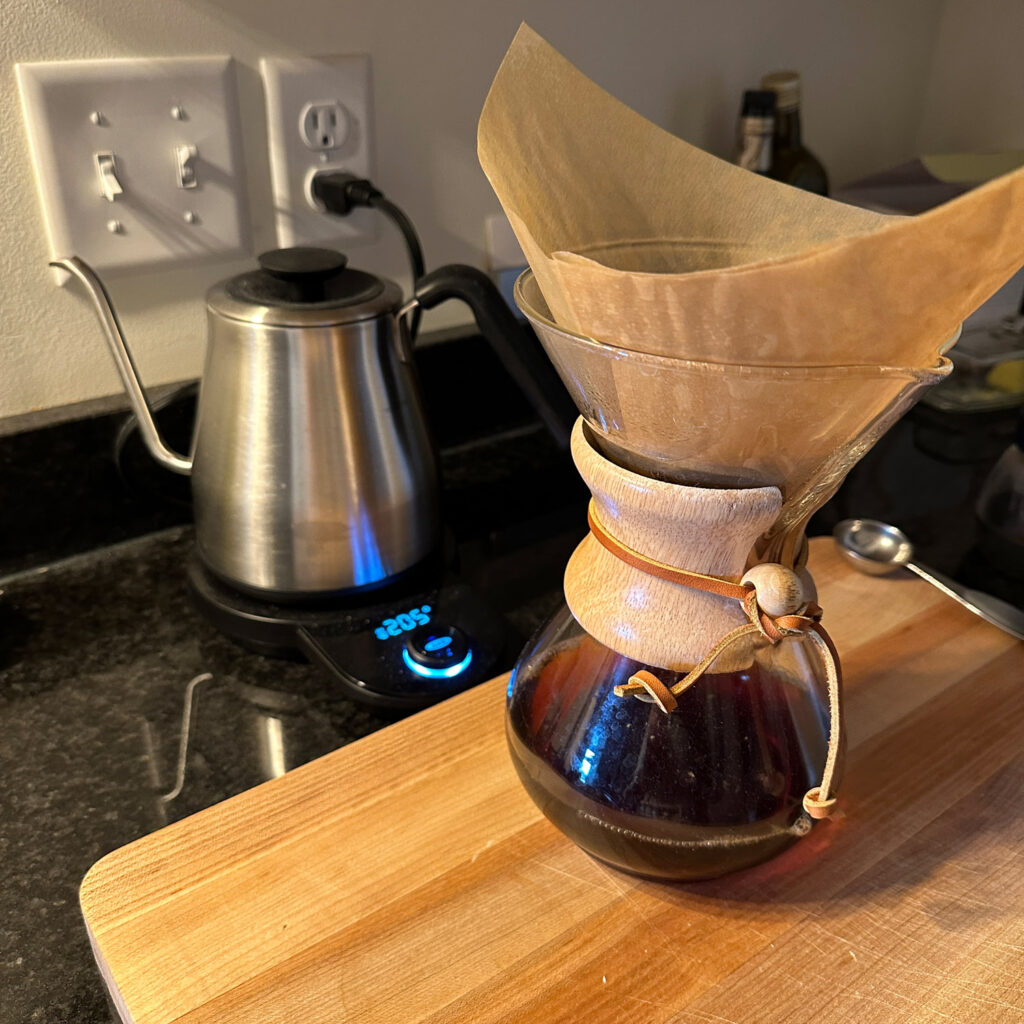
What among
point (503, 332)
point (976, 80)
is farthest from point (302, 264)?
point (976, 80)

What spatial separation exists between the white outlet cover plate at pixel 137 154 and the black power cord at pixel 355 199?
56 millimetres

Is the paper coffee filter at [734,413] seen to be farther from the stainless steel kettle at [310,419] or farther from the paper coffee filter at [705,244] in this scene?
the stainless steel kettle at [310,419]

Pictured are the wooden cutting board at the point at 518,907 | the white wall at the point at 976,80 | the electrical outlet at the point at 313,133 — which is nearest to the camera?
the wooden cutting board at the point at 518,907

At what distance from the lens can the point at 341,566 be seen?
602 mm

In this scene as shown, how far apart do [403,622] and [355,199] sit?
0.30 meters

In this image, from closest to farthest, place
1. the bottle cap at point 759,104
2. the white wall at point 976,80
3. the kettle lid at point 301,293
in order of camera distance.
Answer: the kettle lid at point 301,293
the bottle cap at point 759,104
the white wall at point 976,80

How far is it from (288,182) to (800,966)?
58cm

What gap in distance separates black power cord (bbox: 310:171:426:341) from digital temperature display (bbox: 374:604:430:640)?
21 centimetres

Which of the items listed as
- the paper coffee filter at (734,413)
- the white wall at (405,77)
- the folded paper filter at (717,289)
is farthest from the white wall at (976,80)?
the paper coffee filter at (734,413)

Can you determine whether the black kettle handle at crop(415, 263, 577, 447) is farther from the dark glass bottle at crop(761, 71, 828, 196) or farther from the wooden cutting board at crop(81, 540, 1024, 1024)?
the dark glass bottle at crop(761, 71, 828, 196)

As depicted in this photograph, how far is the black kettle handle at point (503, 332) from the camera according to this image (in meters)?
0.55

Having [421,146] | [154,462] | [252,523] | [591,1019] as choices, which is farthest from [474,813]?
[421,146]

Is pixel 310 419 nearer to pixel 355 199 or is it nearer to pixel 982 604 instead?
pixel 355 199

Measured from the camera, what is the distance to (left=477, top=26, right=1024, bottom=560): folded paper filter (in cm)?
29
